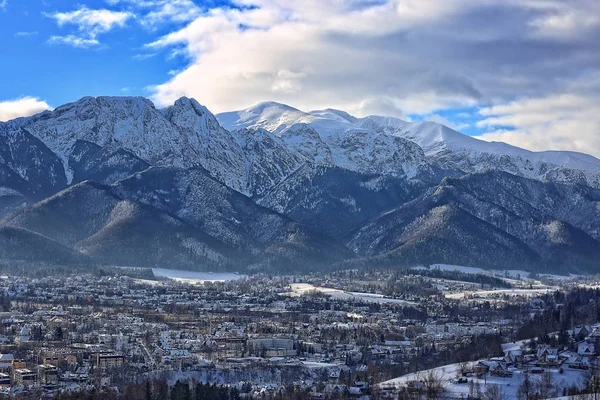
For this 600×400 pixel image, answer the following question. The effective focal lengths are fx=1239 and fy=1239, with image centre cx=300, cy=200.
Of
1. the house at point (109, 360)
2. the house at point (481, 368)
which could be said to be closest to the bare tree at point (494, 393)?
the house at point (481, 368)

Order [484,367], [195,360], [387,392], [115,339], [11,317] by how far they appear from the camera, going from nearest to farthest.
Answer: [387,392] < [484,367] < [195,360] < [115,339] < [11,317]

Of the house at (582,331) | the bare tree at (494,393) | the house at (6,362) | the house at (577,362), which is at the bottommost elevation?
the bare tree at (494,393)

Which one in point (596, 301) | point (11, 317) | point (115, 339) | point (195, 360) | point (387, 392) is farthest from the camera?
point (596, 301)

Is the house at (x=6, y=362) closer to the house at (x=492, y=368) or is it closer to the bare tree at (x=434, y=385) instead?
the bare tree at (x=434, y=385)

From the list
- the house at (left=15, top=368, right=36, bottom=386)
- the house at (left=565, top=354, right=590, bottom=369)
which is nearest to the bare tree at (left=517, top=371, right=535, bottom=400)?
the house at (left=565, top=354, right=590, bottom=369)

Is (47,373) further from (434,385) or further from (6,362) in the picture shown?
(434,385)

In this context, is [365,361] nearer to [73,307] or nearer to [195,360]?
[195,360]

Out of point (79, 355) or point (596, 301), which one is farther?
point (596, 301)

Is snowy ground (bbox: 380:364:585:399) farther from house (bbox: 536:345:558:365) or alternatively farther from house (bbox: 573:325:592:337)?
house (bbox: 573:325:592:337)

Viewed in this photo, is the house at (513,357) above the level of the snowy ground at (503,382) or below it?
above

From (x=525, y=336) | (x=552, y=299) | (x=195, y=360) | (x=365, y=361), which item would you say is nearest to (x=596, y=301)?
(x=552, y=299)

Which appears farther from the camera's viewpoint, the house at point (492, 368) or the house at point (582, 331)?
the house at point (582, 331)
